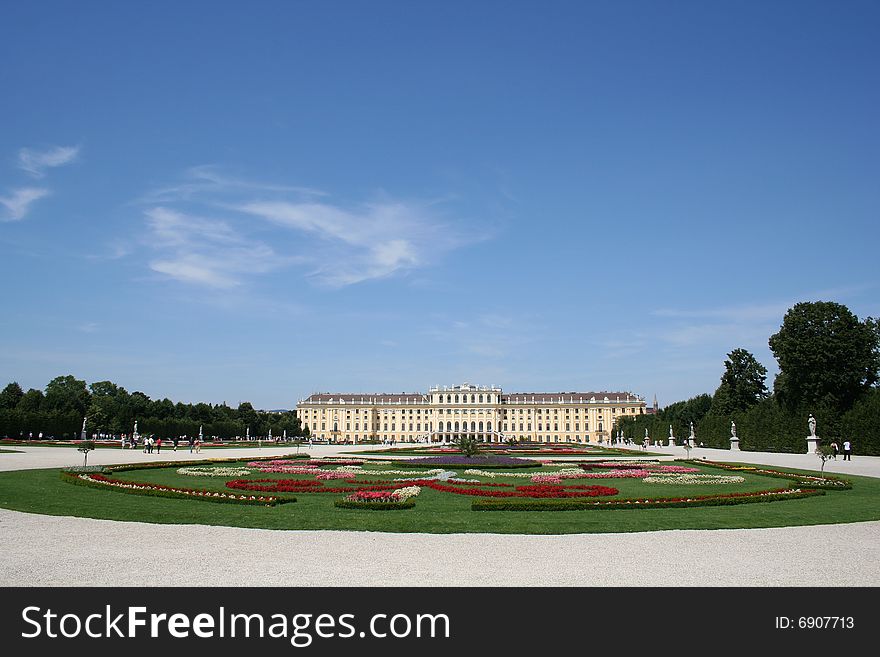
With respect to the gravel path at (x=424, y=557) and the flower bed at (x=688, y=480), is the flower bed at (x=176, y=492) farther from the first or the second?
the flower bed at (x=688, y=480)

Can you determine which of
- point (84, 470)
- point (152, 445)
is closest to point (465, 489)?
point (84, 470)

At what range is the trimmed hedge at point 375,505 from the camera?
12516mm

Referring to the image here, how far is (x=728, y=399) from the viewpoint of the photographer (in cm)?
6544

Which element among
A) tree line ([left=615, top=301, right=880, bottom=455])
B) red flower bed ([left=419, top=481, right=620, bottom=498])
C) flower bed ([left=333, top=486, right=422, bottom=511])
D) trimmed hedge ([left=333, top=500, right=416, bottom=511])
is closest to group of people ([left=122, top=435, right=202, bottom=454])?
red flower bed ([left=419, top=481, right=620, bottom=498])

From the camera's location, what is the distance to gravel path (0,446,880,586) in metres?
6.74

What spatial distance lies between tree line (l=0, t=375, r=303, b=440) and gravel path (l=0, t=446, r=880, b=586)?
6441cm

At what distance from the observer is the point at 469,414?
156 m

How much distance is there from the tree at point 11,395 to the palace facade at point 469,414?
7370cm

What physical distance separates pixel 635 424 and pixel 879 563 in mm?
91652

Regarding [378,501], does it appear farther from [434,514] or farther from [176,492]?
[176,492]

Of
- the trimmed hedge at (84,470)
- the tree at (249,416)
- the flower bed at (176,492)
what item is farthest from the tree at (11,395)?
the flower bed at (176,492)

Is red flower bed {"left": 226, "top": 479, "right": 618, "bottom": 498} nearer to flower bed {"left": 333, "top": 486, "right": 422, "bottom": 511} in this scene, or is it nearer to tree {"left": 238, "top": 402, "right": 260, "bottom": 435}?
flower bed {"left": 333, "top": 486, "right": 422, "bottom": 511}
